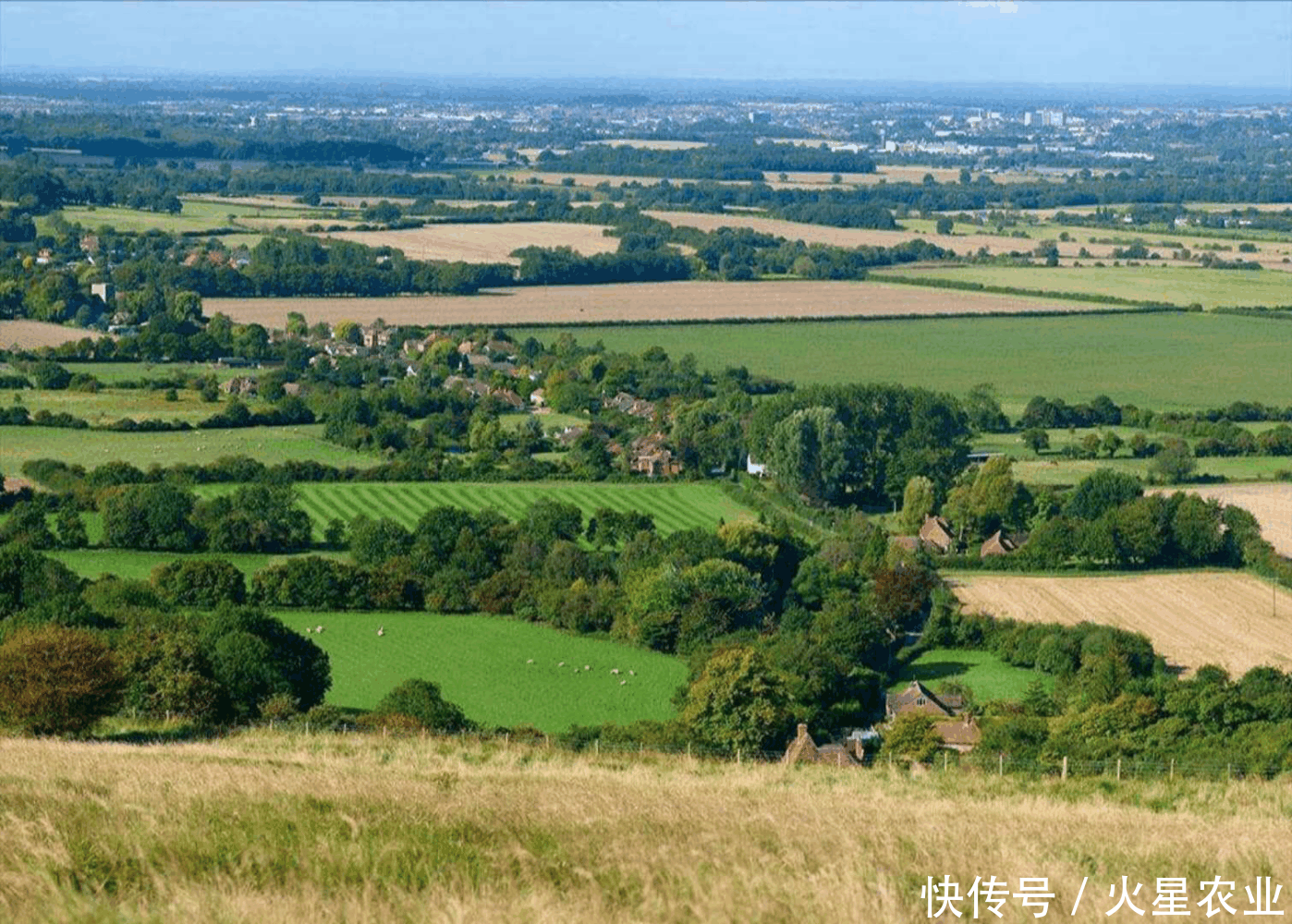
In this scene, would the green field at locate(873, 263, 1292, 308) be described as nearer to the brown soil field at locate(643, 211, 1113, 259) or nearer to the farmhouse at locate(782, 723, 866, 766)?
the brown soil field at locate(643, 211, 1113, 259)

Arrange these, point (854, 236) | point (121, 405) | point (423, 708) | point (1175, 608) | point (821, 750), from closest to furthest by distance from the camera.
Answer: point (821, 750) < point (423, 708) < point (1175, 608) < point (121, 405) < point (854, 236)

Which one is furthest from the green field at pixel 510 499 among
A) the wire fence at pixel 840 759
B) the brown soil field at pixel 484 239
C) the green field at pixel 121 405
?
the brown soil field at pixel 484 239

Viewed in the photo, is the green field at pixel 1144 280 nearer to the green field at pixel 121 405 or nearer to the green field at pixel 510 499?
the green field at pixel 121 405

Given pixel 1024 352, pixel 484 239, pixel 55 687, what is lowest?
pixel 484 239

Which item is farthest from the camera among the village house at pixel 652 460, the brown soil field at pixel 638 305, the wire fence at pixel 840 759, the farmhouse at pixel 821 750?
the brown soil field at pixel 638 305

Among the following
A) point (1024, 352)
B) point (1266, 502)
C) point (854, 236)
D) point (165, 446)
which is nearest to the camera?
point (1266, 502)

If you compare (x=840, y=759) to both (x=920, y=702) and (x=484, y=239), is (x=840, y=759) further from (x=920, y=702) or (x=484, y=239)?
(x=484, y=239)

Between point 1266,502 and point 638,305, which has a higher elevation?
point 1266,502

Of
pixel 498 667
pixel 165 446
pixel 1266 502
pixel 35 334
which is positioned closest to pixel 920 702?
pixel 498 667
